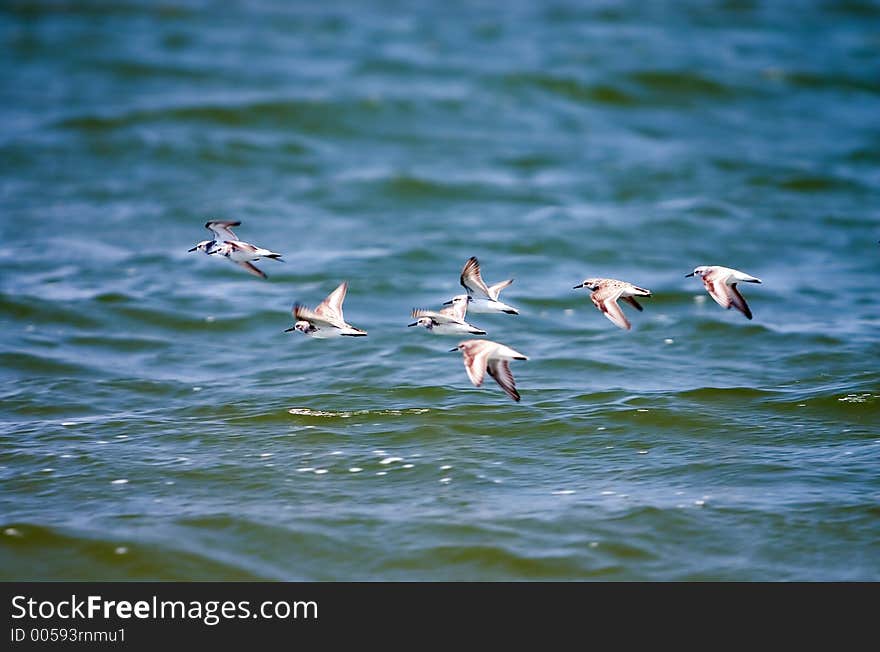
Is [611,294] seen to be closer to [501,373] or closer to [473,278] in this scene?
[473,278]

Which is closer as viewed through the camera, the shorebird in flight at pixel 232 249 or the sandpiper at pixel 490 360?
the sandpiper at pixel 490 360

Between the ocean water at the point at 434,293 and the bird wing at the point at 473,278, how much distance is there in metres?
1.51

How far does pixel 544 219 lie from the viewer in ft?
54.4

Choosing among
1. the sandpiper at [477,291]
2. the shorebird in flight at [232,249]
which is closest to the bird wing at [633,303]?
the sandpiper at [477,291]

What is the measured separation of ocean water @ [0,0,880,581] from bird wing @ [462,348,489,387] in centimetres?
114

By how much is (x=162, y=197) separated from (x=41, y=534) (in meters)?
10.5

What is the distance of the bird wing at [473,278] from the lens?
27.3 feet

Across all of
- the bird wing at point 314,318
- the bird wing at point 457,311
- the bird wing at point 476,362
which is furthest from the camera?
the bird wing at point 457,311

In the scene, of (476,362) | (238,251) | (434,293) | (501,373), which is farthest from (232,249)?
(434,293)

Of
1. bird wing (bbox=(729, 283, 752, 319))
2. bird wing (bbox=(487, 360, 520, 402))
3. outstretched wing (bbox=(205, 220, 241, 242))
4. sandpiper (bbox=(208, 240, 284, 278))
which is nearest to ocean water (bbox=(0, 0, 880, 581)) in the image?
bird wing (bbox=(487, 360, 520, 402))

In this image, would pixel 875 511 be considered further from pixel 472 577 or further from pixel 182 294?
pixel 182 294

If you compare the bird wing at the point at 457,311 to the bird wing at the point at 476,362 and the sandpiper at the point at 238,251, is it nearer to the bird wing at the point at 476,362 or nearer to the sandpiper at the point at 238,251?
the bird wing at the point at 476,362

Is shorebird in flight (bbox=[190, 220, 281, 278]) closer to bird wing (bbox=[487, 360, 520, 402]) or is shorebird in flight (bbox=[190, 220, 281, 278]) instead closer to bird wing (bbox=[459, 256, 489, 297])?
bird wing (bbox=[459, 256, 489, 297])
